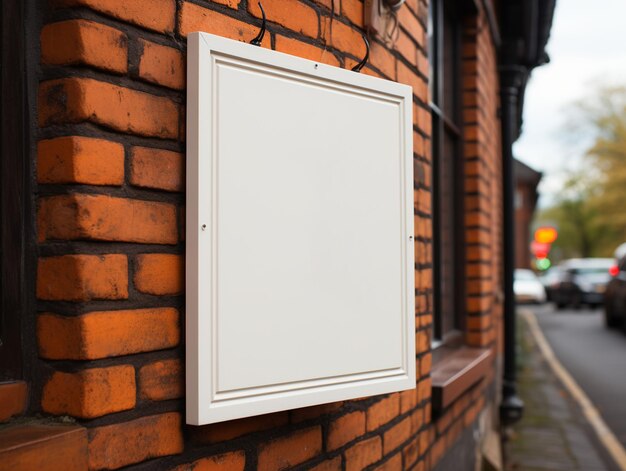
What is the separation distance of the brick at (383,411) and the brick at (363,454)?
0.05 m

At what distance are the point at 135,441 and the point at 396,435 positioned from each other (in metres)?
1.24

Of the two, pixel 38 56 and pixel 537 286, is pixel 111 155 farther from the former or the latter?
pixel 537 286

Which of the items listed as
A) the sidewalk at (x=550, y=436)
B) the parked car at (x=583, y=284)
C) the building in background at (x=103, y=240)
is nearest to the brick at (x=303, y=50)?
the building in background at (x=103, y=240)

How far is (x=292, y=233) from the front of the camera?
1.67m

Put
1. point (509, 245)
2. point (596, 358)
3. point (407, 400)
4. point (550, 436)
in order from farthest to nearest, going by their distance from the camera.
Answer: point (596, 358) < point (550, 436) < point (509, 245) < point (407, 400)

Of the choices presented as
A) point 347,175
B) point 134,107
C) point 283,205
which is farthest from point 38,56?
point 347,175

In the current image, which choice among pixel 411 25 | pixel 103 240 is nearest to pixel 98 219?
pixel 103 240

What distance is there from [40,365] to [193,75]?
620 mm

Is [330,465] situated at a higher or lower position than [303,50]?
lower

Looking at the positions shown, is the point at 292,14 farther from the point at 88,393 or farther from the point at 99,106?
the point at 88,393

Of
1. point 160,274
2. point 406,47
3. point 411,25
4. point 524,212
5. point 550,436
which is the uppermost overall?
point 524,212

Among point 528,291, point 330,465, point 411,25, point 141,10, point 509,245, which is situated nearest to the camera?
point 141,10

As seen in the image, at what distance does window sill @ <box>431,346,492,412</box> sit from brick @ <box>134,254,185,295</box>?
1.71 m

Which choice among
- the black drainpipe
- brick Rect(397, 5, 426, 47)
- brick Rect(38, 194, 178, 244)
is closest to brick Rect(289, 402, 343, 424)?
brick Rect(38, 194, 178, 244)
